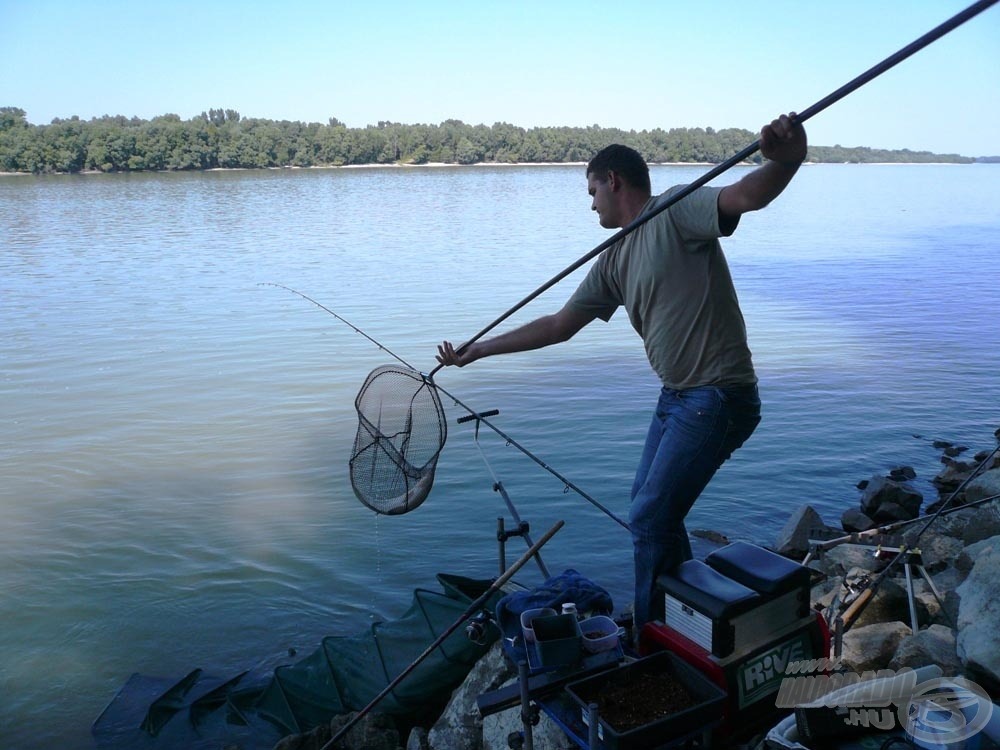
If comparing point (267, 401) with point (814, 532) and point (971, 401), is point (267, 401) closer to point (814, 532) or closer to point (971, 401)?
point (814, 532)

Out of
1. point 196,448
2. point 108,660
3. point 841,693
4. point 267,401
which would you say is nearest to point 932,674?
point 841,693

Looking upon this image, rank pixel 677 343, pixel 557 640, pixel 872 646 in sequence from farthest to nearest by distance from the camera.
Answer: pixel 872 646, pixel 677 343, pixel 557 640

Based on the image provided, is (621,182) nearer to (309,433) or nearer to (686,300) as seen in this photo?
(686,300)

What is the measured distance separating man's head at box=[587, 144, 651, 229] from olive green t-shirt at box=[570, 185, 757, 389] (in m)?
0.11

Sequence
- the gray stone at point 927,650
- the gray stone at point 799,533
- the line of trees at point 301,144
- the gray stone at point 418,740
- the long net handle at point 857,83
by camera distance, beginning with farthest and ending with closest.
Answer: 1. the line of trees at point 301,144
2. the gray stone at point 799,533
3. the gray stone at point 418,740
4. the gray stone at point 927,650
5. the long net handle at point 857,83

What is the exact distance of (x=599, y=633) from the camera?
3732 mm

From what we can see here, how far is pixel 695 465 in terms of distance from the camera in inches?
139

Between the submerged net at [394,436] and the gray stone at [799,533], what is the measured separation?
9.92ft

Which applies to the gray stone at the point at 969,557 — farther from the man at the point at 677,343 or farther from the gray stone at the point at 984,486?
the man at the point at 677,343

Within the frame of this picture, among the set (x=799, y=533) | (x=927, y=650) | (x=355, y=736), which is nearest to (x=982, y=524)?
(x=799, y=533)

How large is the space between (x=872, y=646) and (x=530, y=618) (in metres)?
1.79

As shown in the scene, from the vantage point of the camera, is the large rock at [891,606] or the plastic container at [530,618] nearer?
the plastic container at [530,618]

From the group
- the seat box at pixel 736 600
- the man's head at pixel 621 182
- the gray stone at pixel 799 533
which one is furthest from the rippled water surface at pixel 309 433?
the man's head at pixel 621 182

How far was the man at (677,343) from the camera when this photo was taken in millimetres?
3465
